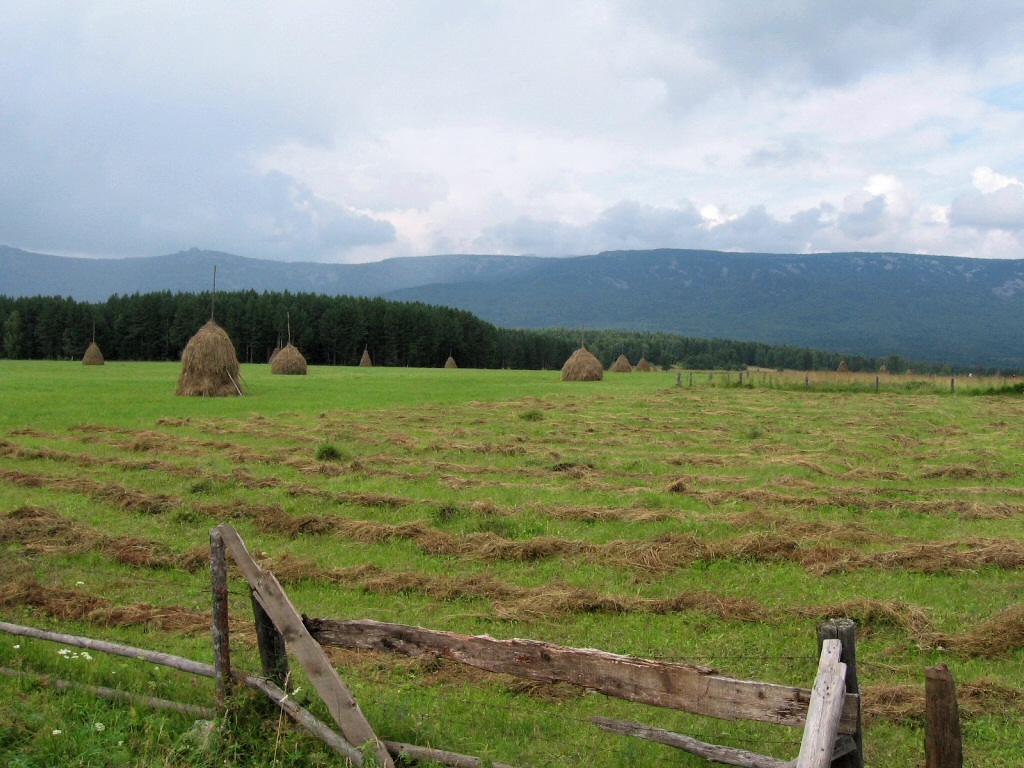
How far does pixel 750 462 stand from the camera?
55.9 ft

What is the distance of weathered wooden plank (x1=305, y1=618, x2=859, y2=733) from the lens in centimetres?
409

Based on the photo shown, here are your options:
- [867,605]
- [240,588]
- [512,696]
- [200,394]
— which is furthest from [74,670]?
[200,394]

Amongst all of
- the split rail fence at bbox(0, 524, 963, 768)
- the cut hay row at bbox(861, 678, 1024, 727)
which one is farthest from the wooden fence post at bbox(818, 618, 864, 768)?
the cut hay row at bbox(861, 678, 1024, 727)

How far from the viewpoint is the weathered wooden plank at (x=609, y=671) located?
161 inches

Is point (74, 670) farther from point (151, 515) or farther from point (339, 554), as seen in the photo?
point (151, 515)

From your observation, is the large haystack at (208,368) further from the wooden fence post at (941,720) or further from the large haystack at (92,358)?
the large haystack at (92,358)

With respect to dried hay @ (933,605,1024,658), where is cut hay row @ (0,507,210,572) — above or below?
Result: below

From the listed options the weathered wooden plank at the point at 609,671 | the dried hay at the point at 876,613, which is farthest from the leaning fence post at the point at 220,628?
the dried hay at the point at 876,613

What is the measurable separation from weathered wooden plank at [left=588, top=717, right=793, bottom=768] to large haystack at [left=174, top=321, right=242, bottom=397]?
31.1m

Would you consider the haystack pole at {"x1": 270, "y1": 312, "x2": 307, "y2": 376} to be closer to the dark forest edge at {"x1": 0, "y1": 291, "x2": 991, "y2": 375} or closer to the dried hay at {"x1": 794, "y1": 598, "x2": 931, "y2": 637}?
the dark forest edge at {"x1": 0, "y1": 291, "x2": 991, "y2": 375}

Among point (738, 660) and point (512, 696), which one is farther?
point (738, 660)

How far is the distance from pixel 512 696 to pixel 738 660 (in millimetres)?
2090

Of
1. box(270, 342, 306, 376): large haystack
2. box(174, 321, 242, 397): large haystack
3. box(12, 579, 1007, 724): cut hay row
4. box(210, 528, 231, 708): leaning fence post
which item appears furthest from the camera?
box(270, 342, 306, 376): large haystack

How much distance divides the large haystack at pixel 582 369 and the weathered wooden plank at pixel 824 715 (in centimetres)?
5334
